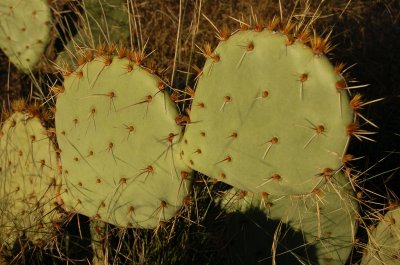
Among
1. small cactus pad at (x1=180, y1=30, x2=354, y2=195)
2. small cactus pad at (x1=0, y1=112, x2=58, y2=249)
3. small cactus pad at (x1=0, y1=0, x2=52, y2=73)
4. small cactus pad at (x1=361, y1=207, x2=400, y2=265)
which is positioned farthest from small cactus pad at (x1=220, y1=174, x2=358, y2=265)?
small cactus pad at (x1=0, y1=0, x2=52, y2=73)

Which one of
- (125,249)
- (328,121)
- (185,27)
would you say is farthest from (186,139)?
(185,27)

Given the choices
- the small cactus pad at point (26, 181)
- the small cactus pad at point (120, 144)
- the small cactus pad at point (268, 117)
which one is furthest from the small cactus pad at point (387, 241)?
the small cactus pad at point (26, 181)

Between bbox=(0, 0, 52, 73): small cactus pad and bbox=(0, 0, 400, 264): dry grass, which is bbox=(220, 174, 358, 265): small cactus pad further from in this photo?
bbox=(0, 0, 52, 73): small cactus pad

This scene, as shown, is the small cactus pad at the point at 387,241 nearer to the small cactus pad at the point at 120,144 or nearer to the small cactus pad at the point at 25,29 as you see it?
the small cactus pad at the point at 120,144

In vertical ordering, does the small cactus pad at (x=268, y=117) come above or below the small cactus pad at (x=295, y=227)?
above

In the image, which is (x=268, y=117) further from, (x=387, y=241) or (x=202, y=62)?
(x=202, y=62)

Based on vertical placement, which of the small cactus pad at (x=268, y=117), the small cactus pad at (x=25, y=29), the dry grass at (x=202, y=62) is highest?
the small cactus pad at (x=268, y=117)
